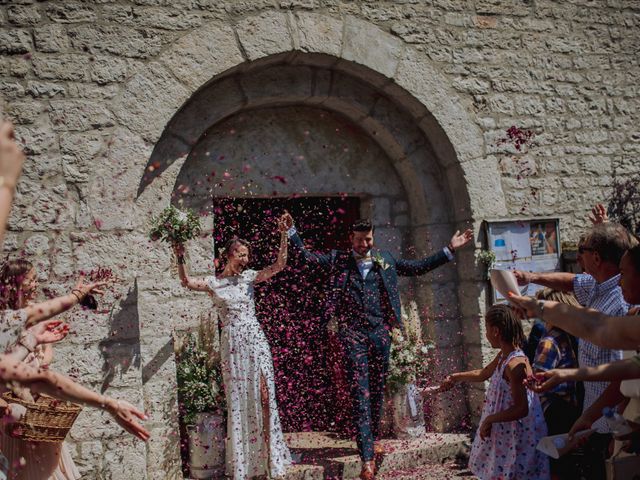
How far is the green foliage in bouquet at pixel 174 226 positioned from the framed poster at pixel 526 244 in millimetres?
2641

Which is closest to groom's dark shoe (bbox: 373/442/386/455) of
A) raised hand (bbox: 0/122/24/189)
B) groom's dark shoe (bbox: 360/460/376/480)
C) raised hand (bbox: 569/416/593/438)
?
groom's dark shoe (bbox: 360/460/376/480)

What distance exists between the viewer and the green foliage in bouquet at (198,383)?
201 inches

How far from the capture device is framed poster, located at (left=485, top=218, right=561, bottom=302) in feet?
19.5

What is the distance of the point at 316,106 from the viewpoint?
607 centimetres

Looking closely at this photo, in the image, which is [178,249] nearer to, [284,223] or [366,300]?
[284,223]

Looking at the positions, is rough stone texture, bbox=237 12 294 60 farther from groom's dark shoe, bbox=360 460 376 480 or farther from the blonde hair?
groom's dark shoe, bbox=360 460 376 480

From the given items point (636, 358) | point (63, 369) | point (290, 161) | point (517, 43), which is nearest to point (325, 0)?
point (290, 161)

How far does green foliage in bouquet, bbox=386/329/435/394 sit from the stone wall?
36 centimetres

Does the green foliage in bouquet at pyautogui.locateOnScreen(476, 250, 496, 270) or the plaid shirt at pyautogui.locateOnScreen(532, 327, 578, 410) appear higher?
A: the green foliage in bouquet at pyautogui.locateOnScreen(476, 250, 496, 270)

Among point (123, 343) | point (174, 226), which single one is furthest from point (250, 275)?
point (123, 343)

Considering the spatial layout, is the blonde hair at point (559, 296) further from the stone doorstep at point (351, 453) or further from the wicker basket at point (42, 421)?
the wicker basket at point (42, 421)

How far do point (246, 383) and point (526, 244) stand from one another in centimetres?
287

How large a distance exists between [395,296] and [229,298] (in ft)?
4.29

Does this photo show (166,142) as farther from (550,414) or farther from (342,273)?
(550,414)
